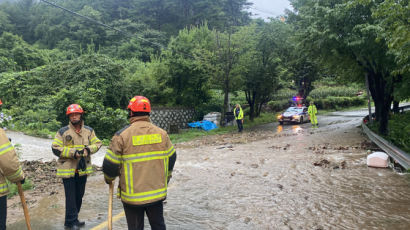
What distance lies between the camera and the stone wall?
2134 centimetres

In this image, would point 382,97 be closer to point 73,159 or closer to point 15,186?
point 73,159

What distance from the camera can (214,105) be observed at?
86.0ft

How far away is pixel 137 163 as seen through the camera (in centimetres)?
317

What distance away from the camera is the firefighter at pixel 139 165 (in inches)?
124

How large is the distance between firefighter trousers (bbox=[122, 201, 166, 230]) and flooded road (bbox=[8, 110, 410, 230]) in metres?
1.36

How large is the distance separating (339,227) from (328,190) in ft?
6.52

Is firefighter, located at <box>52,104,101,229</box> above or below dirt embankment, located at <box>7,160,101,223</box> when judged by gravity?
above

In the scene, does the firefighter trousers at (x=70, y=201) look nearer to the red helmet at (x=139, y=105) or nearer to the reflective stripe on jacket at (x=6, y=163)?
the reflective stripe on jacket at (x=6, y=163)

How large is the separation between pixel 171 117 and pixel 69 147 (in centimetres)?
1814

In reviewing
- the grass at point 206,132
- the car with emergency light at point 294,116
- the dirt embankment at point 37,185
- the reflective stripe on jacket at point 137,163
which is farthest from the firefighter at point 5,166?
the car with emergency light at point 294,116

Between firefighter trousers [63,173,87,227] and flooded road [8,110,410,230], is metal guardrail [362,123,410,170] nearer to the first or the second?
flooded road [8,110,410,230]

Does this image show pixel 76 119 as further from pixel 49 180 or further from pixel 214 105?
pixel 214 105

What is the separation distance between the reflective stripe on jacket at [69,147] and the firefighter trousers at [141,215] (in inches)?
65.9

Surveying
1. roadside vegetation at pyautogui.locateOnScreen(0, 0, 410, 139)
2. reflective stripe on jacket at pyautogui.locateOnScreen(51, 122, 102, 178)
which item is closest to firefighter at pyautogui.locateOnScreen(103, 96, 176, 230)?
reflective stripe on jacket at pyautogui.locateOnScreen(51, 122, 102, 178)
